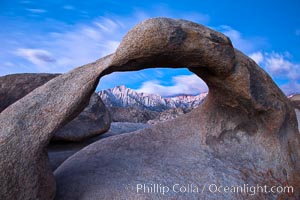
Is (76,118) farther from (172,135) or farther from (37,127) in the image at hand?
(37,127)

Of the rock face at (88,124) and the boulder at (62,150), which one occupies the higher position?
the rock face at (88,124)

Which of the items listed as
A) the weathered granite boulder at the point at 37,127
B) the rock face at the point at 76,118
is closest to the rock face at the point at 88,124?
the rock face at the point at 76,118

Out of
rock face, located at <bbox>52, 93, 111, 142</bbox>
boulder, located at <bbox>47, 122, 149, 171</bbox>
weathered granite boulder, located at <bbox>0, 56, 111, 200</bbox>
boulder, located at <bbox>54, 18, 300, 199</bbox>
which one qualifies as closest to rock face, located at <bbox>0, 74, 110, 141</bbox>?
rock face, located at <bbox>52, 93, 111, 142</bbox>

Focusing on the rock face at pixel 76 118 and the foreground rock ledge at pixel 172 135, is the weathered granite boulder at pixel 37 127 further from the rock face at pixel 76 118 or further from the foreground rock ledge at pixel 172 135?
the rock face at pixel 76 118

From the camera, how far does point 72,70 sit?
268cm

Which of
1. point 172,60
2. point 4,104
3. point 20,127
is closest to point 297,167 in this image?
point 172,60

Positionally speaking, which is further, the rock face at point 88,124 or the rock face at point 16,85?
the rock face at point 88,124

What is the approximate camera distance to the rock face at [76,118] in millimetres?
4273

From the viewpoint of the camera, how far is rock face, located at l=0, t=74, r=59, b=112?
13.9 ft

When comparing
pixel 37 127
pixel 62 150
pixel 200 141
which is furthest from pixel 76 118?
pixel 37 127

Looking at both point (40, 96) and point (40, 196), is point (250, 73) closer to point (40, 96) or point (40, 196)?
point (40, 96)

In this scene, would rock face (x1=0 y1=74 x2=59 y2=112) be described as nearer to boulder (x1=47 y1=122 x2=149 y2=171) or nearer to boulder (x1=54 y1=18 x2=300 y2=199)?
boulder (x1=47 y1=122 x2=149 y2=171)

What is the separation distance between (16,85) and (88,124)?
1.31 m

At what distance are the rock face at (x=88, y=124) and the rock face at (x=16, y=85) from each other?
82cm
